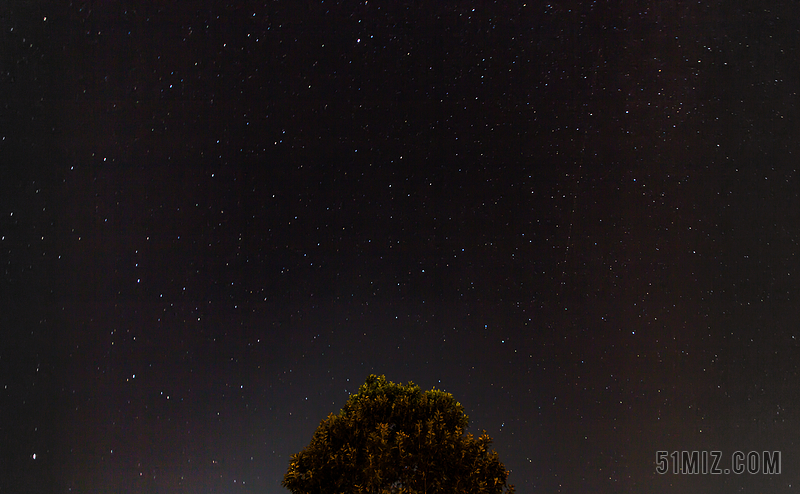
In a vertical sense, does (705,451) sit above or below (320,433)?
above

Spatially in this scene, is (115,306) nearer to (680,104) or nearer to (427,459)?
(427,459)

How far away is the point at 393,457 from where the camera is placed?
330cm

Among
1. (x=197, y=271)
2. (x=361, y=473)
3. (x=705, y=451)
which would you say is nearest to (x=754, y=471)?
(x=705, y=451)

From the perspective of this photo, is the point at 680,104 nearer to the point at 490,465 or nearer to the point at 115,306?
the point at 490,465

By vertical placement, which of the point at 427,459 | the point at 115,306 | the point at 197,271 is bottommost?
the point at 427,459

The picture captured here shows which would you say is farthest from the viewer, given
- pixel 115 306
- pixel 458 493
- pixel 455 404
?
pixel 115 306

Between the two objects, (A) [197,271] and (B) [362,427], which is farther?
(A) [197,271]

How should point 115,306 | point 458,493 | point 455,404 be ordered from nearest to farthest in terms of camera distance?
point 458,493
point 455,404
point 115,306

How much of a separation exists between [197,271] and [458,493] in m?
2.90

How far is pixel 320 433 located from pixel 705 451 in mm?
3652

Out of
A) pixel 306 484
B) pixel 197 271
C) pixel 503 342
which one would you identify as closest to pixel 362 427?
pixel 306 484

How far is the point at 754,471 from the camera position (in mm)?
4633

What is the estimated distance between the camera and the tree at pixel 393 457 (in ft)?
10.7

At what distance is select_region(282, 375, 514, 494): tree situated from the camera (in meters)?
3.27
